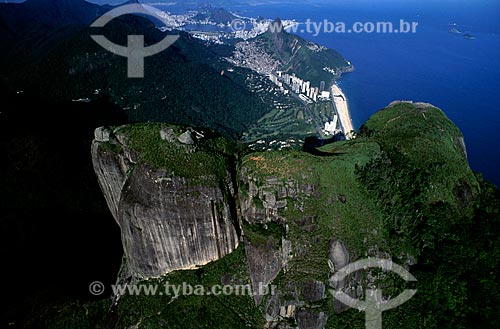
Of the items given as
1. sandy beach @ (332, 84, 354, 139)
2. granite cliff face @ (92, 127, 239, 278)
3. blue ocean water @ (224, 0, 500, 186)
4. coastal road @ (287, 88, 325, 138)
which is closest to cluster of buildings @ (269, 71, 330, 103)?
coastal road @ (287, 88, 325, 138)

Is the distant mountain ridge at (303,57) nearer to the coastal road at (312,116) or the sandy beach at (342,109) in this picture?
the sandy beach at (342,109)

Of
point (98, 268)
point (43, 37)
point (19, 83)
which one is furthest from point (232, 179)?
point (43, 37)

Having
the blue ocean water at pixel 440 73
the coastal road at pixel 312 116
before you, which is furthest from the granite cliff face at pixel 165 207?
the coastal road at pixel 312 116

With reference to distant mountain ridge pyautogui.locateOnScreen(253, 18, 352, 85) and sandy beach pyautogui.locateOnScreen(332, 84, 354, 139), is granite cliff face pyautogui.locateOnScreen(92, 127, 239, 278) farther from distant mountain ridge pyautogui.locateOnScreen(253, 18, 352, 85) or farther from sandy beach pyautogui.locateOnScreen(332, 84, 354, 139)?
distant mountain ridge pyautogui.locateOnScreen(253, 18, 352, 85)

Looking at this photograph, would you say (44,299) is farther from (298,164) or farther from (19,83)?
(19,83)

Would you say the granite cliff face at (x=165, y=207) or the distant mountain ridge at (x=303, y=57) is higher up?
the distant mountain ridge at (x=303, y=57)

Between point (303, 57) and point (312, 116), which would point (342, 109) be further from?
point (303, 57)

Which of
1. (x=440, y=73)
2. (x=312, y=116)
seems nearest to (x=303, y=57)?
(x=440, y=73)
